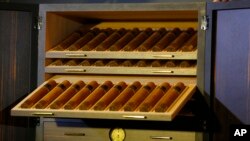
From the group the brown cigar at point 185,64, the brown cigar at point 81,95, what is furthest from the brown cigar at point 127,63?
the brown cigar at point 185,64

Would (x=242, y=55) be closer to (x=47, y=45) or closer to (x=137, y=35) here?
(x=137, y=35)

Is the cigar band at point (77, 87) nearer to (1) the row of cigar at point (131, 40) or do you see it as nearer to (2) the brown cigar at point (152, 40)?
(1) the row of cigar at point (131, 40)

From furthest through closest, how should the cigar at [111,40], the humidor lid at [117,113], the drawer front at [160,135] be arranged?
the cigar at [111,40]
the drawer front at [160,135]
the humidor lid at [117,113]

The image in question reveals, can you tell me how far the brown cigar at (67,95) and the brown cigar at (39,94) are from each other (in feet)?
0.47

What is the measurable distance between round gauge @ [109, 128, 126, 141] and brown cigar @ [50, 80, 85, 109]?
1.13 feet

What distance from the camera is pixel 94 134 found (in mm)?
4176

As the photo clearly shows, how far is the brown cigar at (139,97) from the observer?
3.75m

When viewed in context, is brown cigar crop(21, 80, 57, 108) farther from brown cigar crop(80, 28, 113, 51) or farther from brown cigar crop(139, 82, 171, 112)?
brown cigar crop(139, 82, 171, 112)

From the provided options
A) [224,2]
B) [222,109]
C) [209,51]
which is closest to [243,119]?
[222,109]

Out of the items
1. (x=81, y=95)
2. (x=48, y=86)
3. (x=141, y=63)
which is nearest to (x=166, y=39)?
(x=141, y=63)

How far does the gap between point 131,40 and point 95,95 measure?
1.69 ft

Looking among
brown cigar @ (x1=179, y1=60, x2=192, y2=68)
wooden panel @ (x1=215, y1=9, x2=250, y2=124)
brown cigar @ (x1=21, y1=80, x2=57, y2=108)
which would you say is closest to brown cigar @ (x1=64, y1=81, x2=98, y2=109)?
brown cigar @ (x1=21, y1=80, x2=57, y2=108)

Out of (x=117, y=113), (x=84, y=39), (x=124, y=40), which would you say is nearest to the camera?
(x=117, y=113)

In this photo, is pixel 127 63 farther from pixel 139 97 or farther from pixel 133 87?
pixel 139 97
